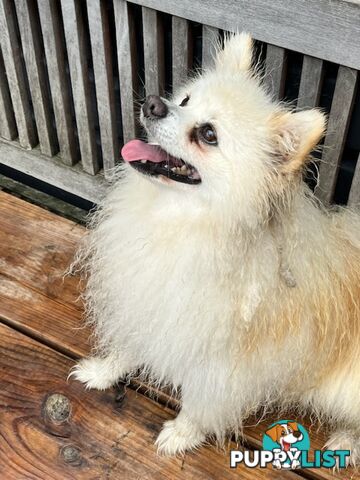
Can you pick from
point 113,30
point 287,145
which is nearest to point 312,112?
point 287,145

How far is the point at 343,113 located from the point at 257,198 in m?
0.61

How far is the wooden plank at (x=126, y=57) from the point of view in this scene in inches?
68.3

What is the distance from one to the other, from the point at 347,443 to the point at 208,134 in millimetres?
893

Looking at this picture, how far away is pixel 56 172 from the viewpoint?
2330 millimetres

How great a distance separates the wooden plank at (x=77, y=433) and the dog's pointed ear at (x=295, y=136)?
2.67 feet

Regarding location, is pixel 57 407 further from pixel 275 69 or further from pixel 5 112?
pixel 5 112

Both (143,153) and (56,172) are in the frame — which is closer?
(143,153)

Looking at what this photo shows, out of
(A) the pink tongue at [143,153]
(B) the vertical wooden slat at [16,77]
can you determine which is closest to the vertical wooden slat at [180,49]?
(A) the pink tongue at [143,153]

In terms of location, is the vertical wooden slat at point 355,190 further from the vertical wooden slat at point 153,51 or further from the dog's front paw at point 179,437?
the dog's front paw at point 179,437

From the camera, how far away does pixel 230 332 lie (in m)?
1.23

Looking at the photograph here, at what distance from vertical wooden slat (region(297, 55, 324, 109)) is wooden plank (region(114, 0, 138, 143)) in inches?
22.3

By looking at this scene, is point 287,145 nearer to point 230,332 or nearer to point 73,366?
point 230,332

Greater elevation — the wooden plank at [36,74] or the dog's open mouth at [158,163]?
the dog's open mouth at [158,163]

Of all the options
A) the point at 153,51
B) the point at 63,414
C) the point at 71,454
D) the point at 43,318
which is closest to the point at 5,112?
the point at 153,51
